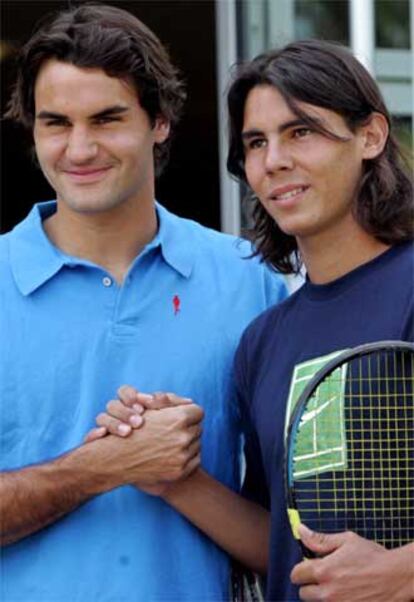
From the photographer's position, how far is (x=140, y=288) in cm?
291

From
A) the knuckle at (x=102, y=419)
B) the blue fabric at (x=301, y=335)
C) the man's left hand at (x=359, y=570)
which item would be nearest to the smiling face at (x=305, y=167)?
the blue fabric at (x=301, y=335)

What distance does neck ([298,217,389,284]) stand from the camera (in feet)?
8.65

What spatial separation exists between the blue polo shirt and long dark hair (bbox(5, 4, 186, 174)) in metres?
0.32

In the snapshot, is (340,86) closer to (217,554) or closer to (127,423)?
(127,423)

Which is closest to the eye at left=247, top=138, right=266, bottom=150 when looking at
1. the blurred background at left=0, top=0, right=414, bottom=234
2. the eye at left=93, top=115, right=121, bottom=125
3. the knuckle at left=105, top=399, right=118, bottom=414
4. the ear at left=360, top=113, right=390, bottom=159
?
the ear at left=360, top=113, right=390, bottom=159

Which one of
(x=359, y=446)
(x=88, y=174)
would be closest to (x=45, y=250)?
(x=88, y=174)

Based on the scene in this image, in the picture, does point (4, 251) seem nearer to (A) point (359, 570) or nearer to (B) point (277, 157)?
(B) point (277, 157)

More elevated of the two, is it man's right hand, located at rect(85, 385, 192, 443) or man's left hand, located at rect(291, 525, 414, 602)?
man's right hand, located at rect(85, 385, 192, 443)

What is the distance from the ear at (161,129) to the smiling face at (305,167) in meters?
0.37

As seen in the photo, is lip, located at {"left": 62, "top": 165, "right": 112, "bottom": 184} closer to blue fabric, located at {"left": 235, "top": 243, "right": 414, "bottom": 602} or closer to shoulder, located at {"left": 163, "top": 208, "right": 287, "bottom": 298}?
shoulder, located at {"left": 163, "top": 208, "right": 287, "bottom": 298}

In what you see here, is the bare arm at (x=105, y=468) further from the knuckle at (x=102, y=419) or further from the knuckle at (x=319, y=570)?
the knuckle at (x=319, y=570)

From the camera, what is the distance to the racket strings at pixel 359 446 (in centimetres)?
246

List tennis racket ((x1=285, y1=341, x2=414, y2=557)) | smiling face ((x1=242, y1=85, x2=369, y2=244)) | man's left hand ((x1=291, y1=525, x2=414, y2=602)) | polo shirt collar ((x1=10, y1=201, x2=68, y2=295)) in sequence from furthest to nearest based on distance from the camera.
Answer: polo shirt collar ((x1=10, y1=201, x2=68, y2=295)), smiling face ((x1=242, y1=85, x2=369, y2=244)), tennis racket ((x1=285, y1=341, x2=414, y2=557)), man's left hand ((x1=291, y1=525, x2=414, y2=602))

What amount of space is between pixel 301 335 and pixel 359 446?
10.6 inches
